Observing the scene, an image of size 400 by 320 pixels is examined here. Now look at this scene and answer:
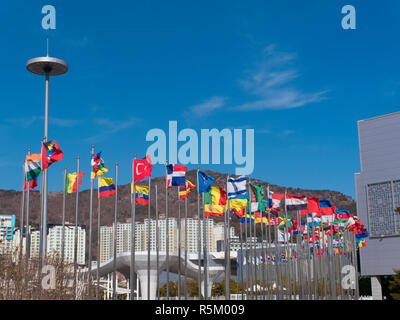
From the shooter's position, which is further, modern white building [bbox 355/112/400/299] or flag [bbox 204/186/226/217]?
modern white building [bbox 355/112/400/299]

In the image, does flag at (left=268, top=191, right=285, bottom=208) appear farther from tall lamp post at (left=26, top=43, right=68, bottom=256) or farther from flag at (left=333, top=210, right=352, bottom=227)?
tall lamp post at (left=26, top=43, right=68, bottom=256)

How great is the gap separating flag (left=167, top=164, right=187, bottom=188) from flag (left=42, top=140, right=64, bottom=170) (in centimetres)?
577

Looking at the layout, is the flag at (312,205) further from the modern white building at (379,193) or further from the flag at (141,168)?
the modern white building at (379,193)

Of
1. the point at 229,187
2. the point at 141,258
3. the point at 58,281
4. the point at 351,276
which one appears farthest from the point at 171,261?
the point at 58,281

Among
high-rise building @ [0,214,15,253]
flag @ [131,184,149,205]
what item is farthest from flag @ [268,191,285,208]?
high-rise building @ [0,214,15,253]

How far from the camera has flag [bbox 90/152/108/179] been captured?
1125 inches

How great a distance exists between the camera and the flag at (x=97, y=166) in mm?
28578

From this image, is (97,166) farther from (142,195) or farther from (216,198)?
(216,198)

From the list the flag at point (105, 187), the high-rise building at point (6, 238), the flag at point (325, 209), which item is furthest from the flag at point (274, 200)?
the high-rise building at point (6, 238)

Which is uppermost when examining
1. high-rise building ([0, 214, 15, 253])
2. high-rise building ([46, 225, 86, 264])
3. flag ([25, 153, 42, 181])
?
high-rise building ([46, 225, 86, 264])

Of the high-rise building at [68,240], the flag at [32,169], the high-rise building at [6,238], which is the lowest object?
the high-rise building at [6,238]

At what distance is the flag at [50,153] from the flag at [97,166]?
1.85 meters
